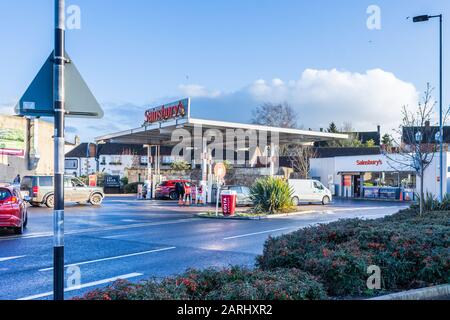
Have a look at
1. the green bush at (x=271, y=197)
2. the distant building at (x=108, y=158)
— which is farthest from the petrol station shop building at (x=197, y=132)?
the distant building at (x=108, y=158)

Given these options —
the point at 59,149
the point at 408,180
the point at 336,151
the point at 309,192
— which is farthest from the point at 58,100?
the point at 336,151

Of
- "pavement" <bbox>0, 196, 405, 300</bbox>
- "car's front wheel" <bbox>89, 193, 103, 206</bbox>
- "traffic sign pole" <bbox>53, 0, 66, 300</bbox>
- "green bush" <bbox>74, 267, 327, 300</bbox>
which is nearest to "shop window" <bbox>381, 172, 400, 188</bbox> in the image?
"car's front wheel" <bbox>89, 193, 103, 206</bbox>

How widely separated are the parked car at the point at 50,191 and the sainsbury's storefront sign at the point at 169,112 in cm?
609

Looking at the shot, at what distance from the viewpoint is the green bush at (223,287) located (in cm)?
443

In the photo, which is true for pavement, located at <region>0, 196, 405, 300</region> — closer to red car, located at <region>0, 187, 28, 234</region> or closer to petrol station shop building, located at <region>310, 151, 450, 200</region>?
red car, located at <region>0, 187, 28, 234</region>

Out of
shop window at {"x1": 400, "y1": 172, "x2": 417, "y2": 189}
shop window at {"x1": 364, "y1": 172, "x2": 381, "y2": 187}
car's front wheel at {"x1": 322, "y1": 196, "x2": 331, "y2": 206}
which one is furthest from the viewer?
shop window at {"x1": 364, "y1": 172, "x2": 381, "y2": 187}

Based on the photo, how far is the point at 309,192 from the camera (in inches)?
1234

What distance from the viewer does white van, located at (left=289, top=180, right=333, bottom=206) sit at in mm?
30906

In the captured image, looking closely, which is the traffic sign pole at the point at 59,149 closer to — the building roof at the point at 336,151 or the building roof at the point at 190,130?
the building roof at the point at 190,130

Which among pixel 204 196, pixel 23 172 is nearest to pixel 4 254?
pixel 204 196

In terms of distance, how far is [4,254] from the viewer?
10.5 m

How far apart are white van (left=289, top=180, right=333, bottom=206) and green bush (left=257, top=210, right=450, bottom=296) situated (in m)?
22.9

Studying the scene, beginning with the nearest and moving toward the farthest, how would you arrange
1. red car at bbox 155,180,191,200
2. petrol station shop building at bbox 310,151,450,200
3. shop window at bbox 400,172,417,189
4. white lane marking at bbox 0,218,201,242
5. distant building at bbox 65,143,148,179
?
white lane marking at bbox 0,218,201,242 → red car at bbox 155,180,191,200 → petrol station shop building at bbox 310,151,450,200 → shop window at bbox 400,172,417,189 → distant building at bbox 65,143,148,179

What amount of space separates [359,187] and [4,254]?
38100 mm
